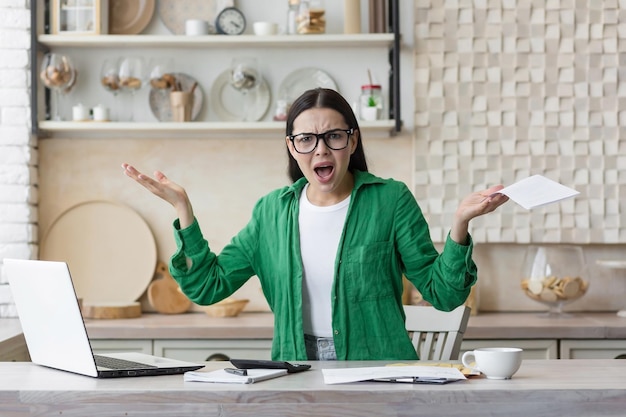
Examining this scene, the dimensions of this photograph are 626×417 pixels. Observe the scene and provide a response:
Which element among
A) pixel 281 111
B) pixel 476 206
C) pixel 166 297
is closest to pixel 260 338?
pixel 166 297

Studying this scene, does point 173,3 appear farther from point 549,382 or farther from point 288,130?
point 549,382

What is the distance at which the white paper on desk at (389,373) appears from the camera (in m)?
1.84

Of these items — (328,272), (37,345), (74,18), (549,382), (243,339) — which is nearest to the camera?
(549,382)

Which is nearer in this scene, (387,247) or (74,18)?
(387,247)

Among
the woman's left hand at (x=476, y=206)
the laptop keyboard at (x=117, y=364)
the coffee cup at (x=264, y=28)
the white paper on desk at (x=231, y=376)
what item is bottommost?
the laptop keyboard at (x=117, y=364)

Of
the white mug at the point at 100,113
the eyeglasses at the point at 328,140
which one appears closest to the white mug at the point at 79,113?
the white mug at the point at 100,113

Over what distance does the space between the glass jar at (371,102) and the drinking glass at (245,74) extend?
433mm

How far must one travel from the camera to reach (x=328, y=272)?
94.0 inches

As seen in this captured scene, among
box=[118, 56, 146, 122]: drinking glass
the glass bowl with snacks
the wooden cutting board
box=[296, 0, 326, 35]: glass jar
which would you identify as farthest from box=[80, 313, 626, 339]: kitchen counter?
box=[296, 0, 326, 35]: glass jar

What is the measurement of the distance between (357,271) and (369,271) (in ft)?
0.11

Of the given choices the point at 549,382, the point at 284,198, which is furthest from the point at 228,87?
the point at 549,382

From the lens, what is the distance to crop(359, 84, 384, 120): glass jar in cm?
361

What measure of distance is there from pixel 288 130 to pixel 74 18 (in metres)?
1.59

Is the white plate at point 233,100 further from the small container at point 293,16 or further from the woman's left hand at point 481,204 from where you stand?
the woman's left hand at point 481,204
